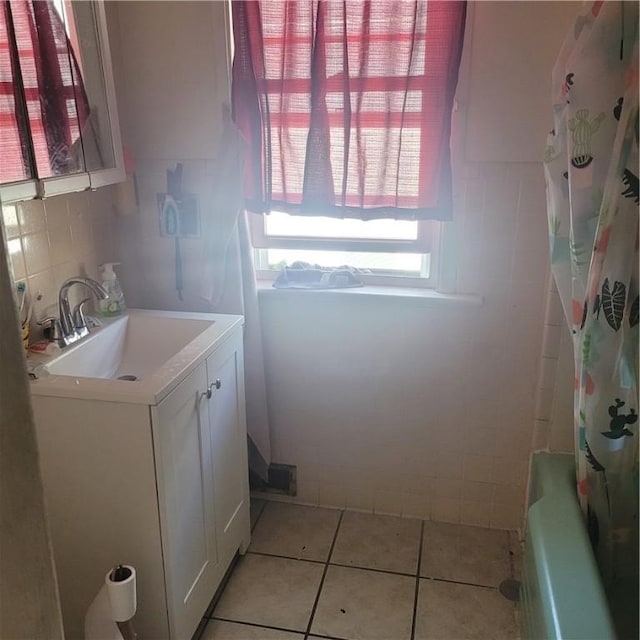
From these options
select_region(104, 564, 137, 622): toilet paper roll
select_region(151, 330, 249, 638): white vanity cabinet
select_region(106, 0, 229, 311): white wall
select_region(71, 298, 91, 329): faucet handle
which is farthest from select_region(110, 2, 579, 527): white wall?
select_region(104, 564, 137, 622): toilet paper roll

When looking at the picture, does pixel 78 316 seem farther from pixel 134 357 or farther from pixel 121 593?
pixel 121 593

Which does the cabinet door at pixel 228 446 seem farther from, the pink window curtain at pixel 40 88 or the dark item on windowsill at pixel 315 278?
the pink window curtain at pixel 40 88

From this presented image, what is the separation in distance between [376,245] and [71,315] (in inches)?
39.6

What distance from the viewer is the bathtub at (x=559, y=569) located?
1198 mm

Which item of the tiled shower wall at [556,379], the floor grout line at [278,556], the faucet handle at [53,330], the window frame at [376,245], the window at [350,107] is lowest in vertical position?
the floor grout line at [278,556]

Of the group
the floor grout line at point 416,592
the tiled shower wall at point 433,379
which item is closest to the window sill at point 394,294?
the tiled shower wall at point 433,379

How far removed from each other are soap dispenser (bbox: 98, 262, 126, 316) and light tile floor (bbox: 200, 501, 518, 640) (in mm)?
954

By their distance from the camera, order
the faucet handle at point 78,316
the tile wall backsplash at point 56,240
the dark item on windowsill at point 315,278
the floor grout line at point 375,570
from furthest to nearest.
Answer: the dark item on windowsill at point 315,278 < the floor grout line at point 375,570 < the faucet handle at point 78,316 < the tile wall backsplash at point 56,240

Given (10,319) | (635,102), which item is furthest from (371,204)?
(10,319)

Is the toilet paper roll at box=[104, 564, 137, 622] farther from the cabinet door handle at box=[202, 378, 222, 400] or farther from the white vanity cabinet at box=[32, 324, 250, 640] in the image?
the cabinet door handle at box=[202, 378, 222, 400]

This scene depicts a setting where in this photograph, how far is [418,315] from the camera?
2104 millimetres

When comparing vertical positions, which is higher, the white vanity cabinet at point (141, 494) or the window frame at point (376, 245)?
the window frame at point (376, 245)

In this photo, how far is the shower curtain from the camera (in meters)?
1.31

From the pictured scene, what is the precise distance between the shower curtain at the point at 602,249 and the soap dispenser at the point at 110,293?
4.34 ft
